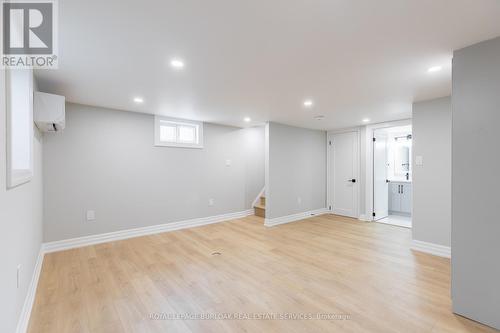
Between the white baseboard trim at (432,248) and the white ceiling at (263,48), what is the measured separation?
2.23 m

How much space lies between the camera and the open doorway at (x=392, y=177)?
17.7ft

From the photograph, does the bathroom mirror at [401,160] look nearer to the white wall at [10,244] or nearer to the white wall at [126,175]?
the white wall at [126,175]

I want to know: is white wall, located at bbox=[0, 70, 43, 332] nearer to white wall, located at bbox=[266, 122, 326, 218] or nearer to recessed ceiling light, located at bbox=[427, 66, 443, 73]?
recessed ceiling light, located at bbox=[427, 66, 443, 73]

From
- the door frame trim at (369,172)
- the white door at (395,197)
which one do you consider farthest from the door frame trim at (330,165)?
the white door at (395,197)

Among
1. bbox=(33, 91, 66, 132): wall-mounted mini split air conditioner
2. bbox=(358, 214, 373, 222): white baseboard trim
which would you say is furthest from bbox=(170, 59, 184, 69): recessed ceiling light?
bbox=(358, 214, 373, 222): white baseboard trim

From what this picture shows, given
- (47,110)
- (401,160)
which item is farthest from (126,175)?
(401,160)

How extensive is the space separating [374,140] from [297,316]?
463cm

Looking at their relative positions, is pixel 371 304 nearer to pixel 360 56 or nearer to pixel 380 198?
pixel 360 56

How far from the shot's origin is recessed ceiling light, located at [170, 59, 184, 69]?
87.1 inches

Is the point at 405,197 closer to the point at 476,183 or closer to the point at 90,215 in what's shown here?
the point at 476,183

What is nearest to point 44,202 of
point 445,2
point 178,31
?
point 178,31

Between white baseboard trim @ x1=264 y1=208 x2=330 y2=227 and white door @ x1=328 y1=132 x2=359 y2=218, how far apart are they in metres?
0.39

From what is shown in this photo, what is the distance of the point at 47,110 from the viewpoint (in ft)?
Result: 8.55

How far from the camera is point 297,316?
77.7 inches
